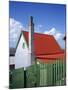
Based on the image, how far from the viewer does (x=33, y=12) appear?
238 cm

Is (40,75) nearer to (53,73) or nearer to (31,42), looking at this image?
(53,73)

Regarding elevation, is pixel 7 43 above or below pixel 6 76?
above

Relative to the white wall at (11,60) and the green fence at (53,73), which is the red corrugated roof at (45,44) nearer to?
the green fence at (53,73)

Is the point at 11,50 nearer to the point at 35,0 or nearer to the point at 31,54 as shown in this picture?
the point at 31,54

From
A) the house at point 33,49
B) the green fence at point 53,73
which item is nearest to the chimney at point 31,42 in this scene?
the house at point 33,49

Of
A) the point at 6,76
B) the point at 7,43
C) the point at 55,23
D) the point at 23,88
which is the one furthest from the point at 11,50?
the point at 55,23

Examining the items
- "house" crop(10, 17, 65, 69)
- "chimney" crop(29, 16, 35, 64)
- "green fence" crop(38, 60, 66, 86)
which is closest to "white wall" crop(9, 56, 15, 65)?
"house" crop(10, 17, 65, 69)

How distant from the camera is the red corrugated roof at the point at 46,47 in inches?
93.7

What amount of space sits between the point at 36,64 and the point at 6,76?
337 millimetres

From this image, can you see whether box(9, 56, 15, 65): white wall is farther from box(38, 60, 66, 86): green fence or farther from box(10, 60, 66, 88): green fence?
box(38, 60, 66, 86): green fence

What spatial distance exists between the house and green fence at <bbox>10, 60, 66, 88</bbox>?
0.19 ft

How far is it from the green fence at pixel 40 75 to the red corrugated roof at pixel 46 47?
3.0 inches

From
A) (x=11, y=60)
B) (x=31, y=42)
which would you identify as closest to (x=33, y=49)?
(x=31, y=42)

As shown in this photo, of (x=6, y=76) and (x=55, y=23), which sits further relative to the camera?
(x=55, y=23)
